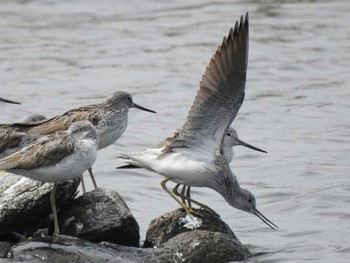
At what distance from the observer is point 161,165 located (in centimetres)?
1102

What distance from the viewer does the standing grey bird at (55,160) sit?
1012cm

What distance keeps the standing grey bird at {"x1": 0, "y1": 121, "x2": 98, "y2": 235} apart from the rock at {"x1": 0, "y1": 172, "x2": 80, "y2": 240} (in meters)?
0.29

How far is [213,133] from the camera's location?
1089 cm

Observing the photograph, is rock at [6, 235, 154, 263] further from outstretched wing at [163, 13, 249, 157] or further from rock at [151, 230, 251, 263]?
outstretched wing at [163, 13, 249, 157]

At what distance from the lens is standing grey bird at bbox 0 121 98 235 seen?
399 inches

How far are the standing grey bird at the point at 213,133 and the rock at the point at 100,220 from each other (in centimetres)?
63

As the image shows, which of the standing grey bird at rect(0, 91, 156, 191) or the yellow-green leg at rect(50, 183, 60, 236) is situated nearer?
the yellow-green leg at rect(50, 183, 60, 236)

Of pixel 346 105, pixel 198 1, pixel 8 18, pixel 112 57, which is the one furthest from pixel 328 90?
pixel 8 18

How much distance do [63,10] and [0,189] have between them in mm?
12663

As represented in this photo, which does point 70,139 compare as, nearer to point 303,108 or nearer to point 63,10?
point 303,108

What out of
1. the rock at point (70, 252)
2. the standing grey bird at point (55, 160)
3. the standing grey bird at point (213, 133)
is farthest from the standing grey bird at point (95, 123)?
the rock at point (70, 252)

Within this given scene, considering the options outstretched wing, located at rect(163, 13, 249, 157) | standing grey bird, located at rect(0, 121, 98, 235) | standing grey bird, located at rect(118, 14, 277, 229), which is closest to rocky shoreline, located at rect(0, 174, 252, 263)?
standing grey bird, located at rect(0, 121, 98, 235)

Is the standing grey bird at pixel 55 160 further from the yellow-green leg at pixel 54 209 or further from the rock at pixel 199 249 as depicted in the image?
the rock at pixel 199 249

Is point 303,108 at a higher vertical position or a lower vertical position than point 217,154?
lower
